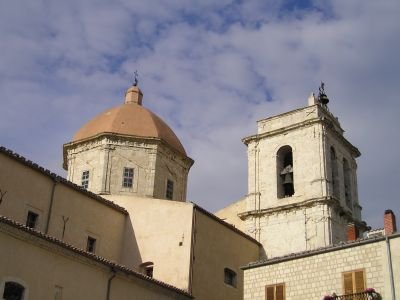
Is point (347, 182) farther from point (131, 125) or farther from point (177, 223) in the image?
point (177, 223)

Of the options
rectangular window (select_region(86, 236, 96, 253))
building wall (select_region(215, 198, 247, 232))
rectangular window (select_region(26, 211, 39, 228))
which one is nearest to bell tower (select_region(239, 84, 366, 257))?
building wall (select_region(215, 198, 247, 232))

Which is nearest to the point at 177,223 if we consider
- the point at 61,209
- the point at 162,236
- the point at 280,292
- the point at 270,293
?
the point at 162,236

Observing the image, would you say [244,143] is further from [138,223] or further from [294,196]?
[138,223]

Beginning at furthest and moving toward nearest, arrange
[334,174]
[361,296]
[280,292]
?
[334,174] → [280,292] → [361,296]

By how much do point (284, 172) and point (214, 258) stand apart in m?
8.74

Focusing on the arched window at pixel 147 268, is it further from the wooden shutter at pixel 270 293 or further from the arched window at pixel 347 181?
the arched window at pixel 347 181

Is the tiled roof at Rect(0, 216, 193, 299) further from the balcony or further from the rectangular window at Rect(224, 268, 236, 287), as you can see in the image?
the balcony

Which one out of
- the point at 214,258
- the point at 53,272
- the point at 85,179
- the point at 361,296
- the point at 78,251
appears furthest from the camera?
the point at 85,179

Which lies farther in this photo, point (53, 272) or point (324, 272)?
point (324, 272)

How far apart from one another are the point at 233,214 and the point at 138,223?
30.2 ft

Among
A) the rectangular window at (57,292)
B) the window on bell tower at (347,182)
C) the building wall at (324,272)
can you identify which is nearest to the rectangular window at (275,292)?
the building wall at (324,272)

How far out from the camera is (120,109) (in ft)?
109

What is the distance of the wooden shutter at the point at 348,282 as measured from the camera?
60.2ft

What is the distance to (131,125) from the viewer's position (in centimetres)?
3192
